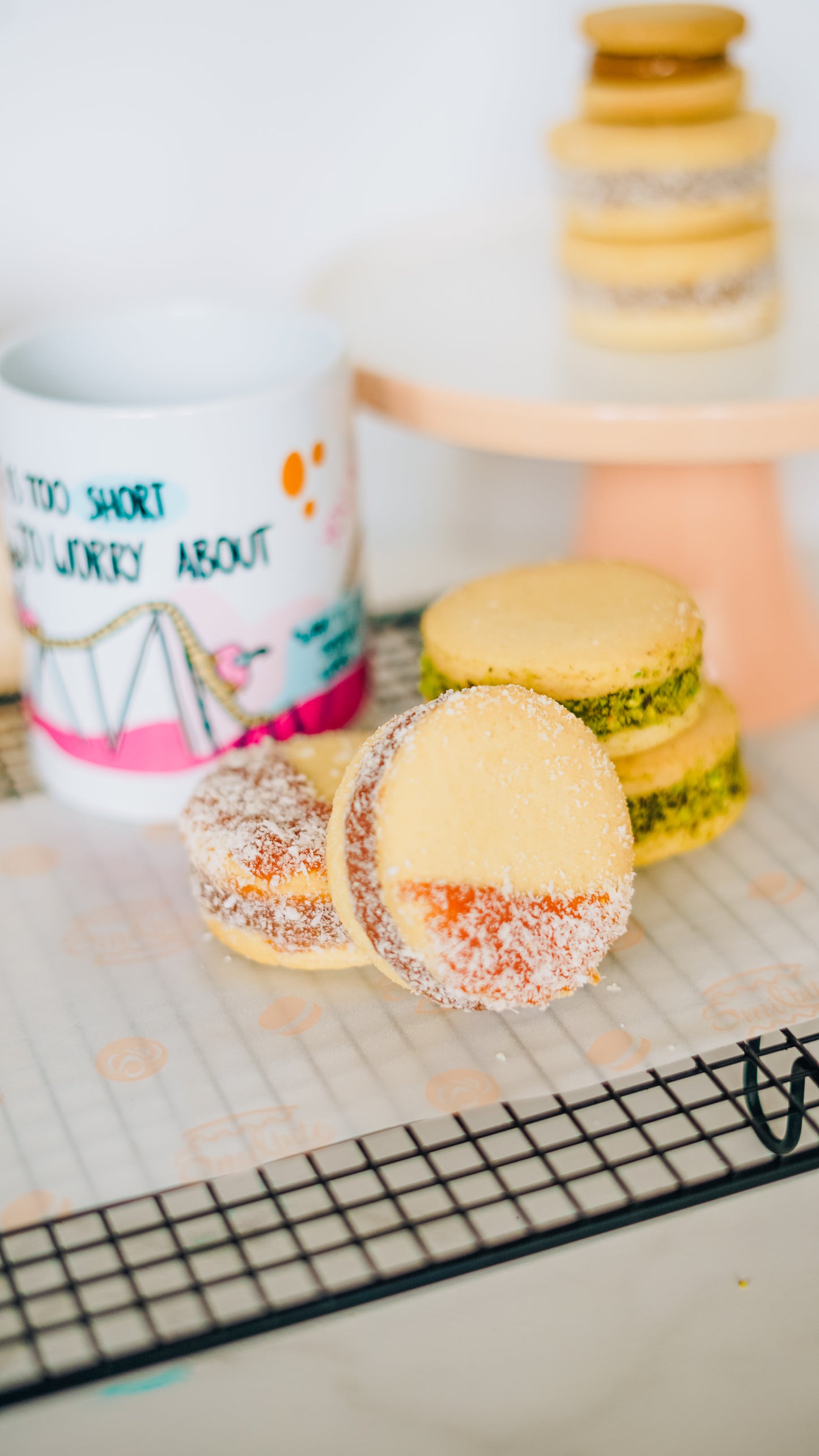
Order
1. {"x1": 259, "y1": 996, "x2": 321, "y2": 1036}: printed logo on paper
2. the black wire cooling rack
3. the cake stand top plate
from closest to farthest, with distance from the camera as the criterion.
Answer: the black wire cooling rack → {"x1": 259, "y1": 996, "x2": 321, "y2": 1036}: printed logo on paper → the cake stand top plate

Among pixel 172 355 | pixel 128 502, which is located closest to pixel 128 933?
pixel 128 502

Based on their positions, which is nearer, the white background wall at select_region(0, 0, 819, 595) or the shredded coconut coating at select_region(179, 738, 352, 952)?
the shredded coconut coating at select_region(179, 738, 352, 952)

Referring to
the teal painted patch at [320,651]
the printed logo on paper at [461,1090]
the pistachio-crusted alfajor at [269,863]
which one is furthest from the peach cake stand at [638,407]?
the printed logo on paper at [461,1090]

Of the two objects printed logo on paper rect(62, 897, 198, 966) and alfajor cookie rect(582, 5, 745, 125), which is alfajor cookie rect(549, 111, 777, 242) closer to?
alfajor cookie rect(582, 5, 745, 125)

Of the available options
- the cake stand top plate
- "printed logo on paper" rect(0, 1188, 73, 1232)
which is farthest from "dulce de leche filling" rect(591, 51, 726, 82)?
"printed logo on paper" rect(0, 1188, 73, 1232)

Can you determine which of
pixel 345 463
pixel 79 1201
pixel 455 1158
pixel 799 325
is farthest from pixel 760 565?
pixel 79 1201

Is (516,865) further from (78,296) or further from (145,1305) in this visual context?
(78,296)

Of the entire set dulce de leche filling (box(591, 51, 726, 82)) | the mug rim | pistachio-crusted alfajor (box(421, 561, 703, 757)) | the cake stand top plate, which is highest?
dulce de leche filling (box(591, 51, 726, 82))
